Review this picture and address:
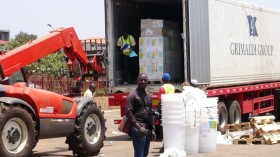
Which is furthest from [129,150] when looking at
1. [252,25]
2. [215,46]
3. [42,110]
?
[252,25]

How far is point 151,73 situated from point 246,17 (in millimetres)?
5066

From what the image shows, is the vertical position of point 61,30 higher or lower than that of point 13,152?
higher

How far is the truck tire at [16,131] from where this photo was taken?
388 inches

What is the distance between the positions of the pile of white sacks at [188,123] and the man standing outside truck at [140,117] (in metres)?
2.83

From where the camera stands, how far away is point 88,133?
1211 cm

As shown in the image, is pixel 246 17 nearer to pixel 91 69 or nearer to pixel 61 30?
pixel 91 69

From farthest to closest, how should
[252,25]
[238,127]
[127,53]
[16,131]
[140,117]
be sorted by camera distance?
[252,25] < [127,53] < [238,127] < [16,131] < [140,117]

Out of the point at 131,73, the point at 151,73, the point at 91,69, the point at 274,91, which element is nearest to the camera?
the point at 91,69

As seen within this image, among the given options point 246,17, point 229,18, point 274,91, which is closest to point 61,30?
point 229,18

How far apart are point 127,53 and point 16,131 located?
6944mm

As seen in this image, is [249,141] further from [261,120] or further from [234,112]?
[234,112]

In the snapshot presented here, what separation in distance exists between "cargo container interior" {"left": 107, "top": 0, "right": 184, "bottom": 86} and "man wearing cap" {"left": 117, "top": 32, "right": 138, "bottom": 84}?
14cm

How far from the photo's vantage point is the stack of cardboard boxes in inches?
621

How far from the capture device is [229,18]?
58.1ft
